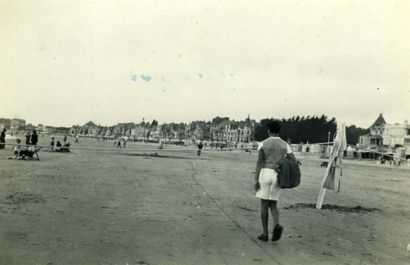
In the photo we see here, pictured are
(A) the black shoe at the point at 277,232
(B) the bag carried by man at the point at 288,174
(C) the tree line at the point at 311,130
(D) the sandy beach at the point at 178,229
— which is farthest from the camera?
(C) the tree line at the point at 311,130

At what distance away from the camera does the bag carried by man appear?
254 inches

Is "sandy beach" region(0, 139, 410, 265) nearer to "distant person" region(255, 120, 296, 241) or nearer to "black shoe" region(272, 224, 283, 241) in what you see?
"black shoe" region(272, 224, 283, 241)

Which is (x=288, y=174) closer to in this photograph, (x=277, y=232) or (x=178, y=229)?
(x=277, y=232)

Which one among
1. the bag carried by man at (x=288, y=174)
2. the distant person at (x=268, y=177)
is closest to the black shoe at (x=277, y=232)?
the distant person at (x=268, y=177)

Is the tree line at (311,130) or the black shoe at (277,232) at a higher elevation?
the tree line at (311,130)

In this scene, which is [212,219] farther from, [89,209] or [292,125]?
[292,125]

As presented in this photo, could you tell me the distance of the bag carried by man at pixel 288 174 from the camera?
21.2ft

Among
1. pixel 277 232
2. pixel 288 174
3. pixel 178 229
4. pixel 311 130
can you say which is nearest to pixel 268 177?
pixel 288 174

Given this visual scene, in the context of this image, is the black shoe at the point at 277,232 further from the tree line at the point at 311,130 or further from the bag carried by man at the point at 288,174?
the tree line at the point at 311,130

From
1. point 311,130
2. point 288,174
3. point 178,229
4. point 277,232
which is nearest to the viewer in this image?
point 277,232

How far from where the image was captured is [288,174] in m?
6.48

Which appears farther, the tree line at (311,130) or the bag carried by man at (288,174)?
the tree line at (311,130)

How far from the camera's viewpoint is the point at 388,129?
116500 millimetres

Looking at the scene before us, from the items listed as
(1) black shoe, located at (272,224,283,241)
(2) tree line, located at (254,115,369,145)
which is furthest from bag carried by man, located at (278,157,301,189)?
(2) tree line, located at (254,115,369,145)
